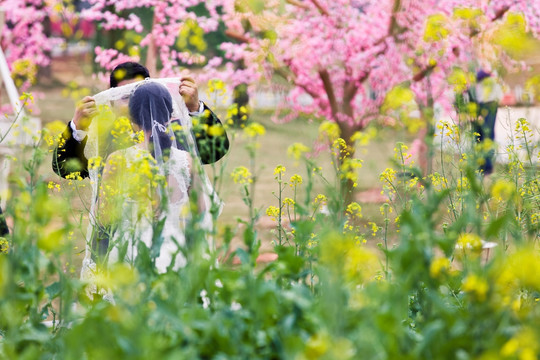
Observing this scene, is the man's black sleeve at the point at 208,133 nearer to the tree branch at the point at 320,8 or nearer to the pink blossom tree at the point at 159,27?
the tree branch at the point at 320,8

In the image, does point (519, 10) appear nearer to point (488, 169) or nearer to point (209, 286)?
point (488, 169)

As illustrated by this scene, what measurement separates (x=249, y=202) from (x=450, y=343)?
0.74m

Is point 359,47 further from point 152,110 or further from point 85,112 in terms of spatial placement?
point 85,112

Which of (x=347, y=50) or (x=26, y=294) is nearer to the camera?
(x=26, y=294)

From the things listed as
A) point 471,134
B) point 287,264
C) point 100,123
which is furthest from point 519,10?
point 287,264

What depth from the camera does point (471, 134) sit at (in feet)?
8.22

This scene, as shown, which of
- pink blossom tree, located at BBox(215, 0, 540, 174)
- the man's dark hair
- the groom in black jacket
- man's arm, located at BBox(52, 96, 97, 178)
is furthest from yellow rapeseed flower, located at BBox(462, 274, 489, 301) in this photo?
pink blossom tree, located at BBox(215, 0, 540, 174)

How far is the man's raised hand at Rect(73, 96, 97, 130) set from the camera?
289cm

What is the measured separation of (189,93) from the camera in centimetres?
291

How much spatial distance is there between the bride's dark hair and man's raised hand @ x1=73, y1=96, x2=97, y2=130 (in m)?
0.16

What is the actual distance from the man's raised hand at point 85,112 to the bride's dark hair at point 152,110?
161mm

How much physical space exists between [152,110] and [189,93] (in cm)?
17

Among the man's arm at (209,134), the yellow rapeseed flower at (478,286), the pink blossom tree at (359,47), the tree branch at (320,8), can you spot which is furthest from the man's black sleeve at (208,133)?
the tree branch at (320,8)

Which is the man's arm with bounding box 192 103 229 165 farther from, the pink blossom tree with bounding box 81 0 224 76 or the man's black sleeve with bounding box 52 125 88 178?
the pink blossom tree with bounding box 81 0 224 76
